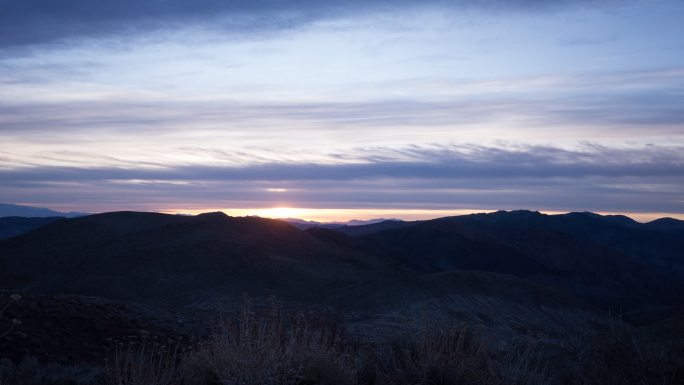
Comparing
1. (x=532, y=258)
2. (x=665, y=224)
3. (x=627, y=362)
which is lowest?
(x=532, y=258)

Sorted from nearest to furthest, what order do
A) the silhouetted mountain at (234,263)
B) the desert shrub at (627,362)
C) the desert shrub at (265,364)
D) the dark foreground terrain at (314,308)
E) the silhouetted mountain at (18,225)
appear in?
the desert shrub at (265,364)
the dark foreground terrain at (314,308)
the desert shrub at (627,362)
the silhouetted mountain at (234,263)
the silhouetted mountain at (18,225)

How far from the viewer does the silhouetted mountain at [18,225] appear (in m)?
104

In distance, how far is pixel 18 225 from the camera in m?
111

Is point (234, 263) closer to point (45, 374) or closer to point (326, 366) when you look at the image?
point (45, 374)

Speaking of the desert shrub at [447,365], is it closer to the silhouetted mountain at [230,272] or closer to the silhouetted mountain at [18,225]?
the silhouetted mountain at [230,272]

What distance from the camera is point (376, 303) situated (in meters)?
31.1

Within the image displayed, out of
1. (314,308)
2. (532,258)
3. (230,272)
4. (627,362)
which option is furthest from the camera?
(532,258)

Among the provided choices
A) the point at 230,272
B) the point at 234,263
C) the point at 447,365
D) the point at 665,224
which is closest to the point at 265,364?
the point at 447,365

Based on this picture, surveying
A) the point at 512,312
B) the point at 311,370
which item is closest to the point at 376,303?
the point at 512,312

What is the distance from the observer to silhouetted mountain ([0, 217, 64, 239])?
104 m

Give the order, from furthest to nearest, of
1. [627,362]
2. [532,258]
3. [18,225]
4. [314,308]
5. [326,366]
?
[18,225] → [532,258] → [314,308] → [627,362] → [326,366]

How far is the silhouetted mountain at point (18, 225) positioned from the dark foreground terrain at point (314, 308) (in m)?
Answer: 55.8

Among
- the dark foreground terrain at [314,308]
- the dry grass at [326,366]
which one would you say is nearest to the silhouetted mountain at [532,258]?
the dark foreground terrain at [314,308]

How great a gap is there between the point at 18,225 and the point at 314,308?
96.1m
